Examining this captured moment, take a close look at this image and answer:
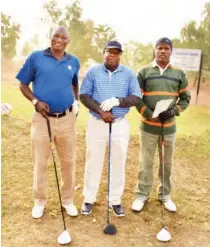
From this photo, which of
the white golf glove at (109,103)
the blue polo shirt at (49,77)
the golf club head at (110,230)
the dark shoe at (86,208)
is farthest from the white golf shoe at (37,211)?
the white golf glove at (109,103)

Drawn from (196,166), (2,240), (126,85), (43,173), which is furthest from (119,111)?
(196,166)

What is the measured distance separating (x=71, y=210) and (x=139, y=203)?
102 cm

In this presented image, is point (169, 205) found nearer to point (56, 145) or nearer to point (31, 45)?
point (56, 145)

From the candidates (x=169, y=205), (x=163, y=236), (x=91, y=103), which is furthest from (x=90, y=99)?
(x=169, y=205)

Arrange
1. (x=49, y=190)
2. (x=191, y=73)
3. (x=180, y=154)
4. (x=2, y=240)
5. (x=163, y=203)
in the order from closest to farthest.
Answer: (x=2, y=240)
(x=163, y=203)
(x=49, y=190)
(x=180, y=154)
(x=191, y=73)

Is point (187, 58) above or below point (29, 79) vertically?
below

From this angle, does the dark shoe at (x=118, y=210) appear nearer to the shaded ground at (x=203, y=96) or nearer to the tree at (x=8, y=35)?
the shaded ground at (x=203, y=96)

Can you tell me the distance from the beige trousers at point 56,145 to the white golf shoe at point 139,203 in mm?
967

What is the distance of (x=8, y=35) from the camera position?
21812 millimetres

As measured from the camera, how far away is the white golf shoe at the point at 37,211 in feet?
15.5

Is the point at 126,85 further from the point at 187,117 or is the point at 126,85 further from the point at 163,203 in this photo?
the point at 187,117

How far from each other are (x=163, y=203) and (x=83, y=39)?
57.8 feet

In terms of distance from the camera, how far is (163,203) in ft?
17.3

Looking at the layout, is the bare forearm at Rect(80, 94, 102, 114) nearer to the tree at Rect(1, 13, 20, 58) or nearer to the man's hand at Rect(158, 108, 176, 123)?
the man's hand at Rect(158, 108, 176, 123)
